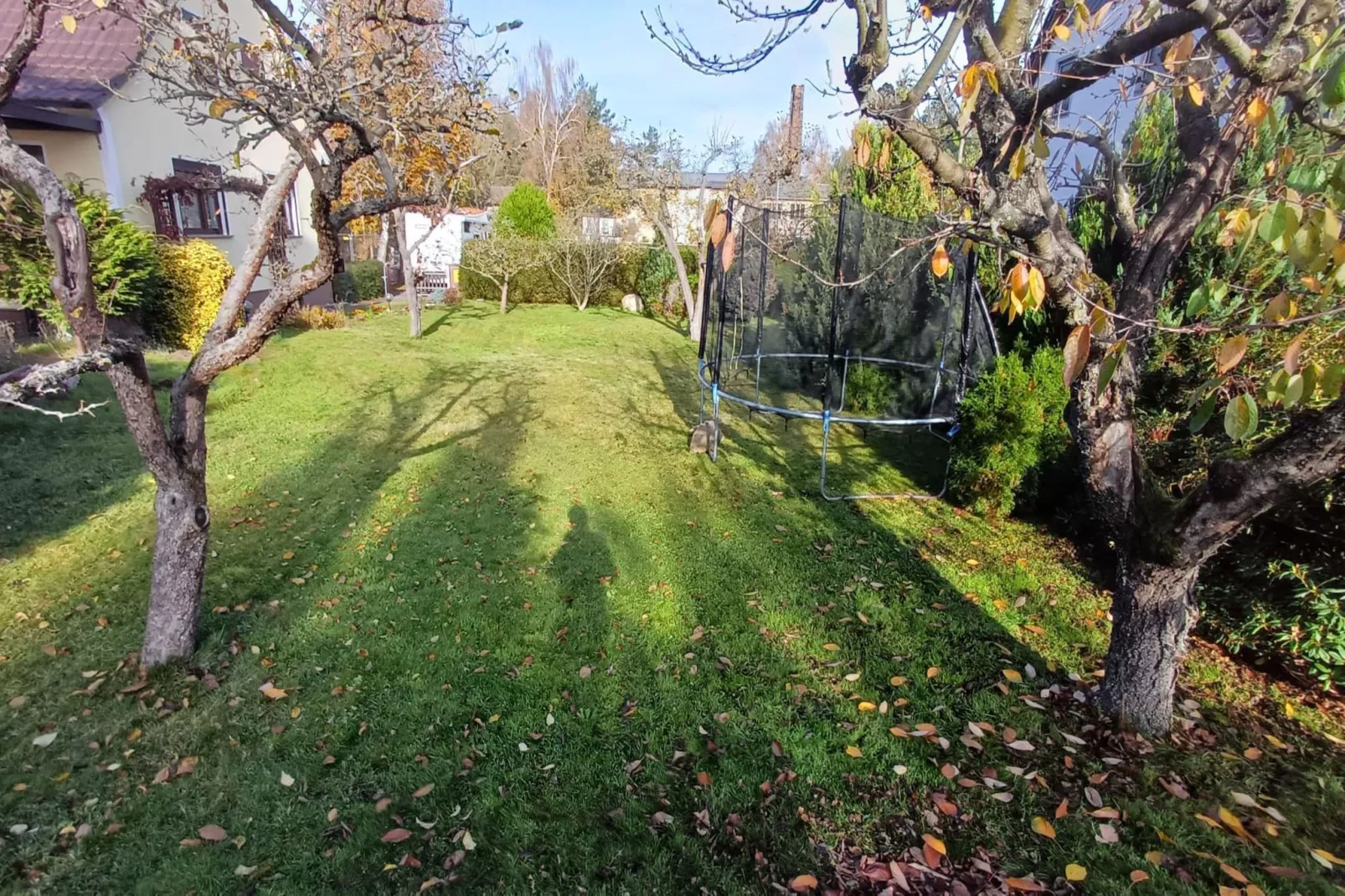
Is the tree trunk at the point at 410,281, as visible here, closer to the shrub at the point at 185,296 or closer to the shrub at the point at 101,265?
the shrub at the point at 185,296

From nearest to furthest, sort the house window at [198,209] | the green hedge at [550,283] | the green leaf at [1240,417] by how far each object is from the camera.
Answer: the green leaf at [1240,417], the house window at [198,209], the green hedge at [550,283]

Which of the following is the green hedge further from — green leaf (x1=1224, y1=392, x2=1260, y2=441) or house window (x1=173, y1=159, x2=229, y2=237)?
green leaf (x1=1224, y1=392, x2=1260, y2=441)

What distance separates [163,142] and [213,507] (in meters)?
9.93

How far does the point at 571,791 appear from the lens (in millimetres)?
2676

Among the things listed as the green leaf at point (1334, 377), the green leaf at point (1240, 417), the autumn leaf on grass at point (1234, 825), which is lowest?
the autumn leaf on grass at point (1234, 825)

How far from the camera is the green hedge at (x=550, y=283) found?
17578mm

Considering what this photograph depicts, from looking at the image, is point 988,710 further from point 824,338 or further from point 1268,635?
point 824,338

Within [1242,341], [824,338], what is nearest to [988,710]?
[1242,341]

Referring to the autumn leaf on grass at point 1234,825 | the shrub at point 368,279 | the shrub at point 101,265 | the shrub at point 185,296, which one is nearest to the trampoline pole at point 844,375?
the autumn leaf on grass at point 1234,825

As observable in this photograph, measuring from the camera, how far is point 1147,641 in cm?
281

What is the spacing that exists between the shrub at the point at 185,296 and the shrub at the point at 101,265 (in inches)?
5.7

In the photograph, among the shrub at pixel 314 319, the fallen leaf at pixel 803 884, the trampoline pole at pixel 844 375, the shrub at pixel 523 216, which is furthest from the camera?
the shrub at pixel 523 216

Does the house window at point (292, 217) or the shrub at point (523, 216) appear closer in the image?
the house window at point (292, 217)

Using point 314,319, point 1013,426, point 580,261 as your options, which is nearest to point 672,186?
point 580,261
